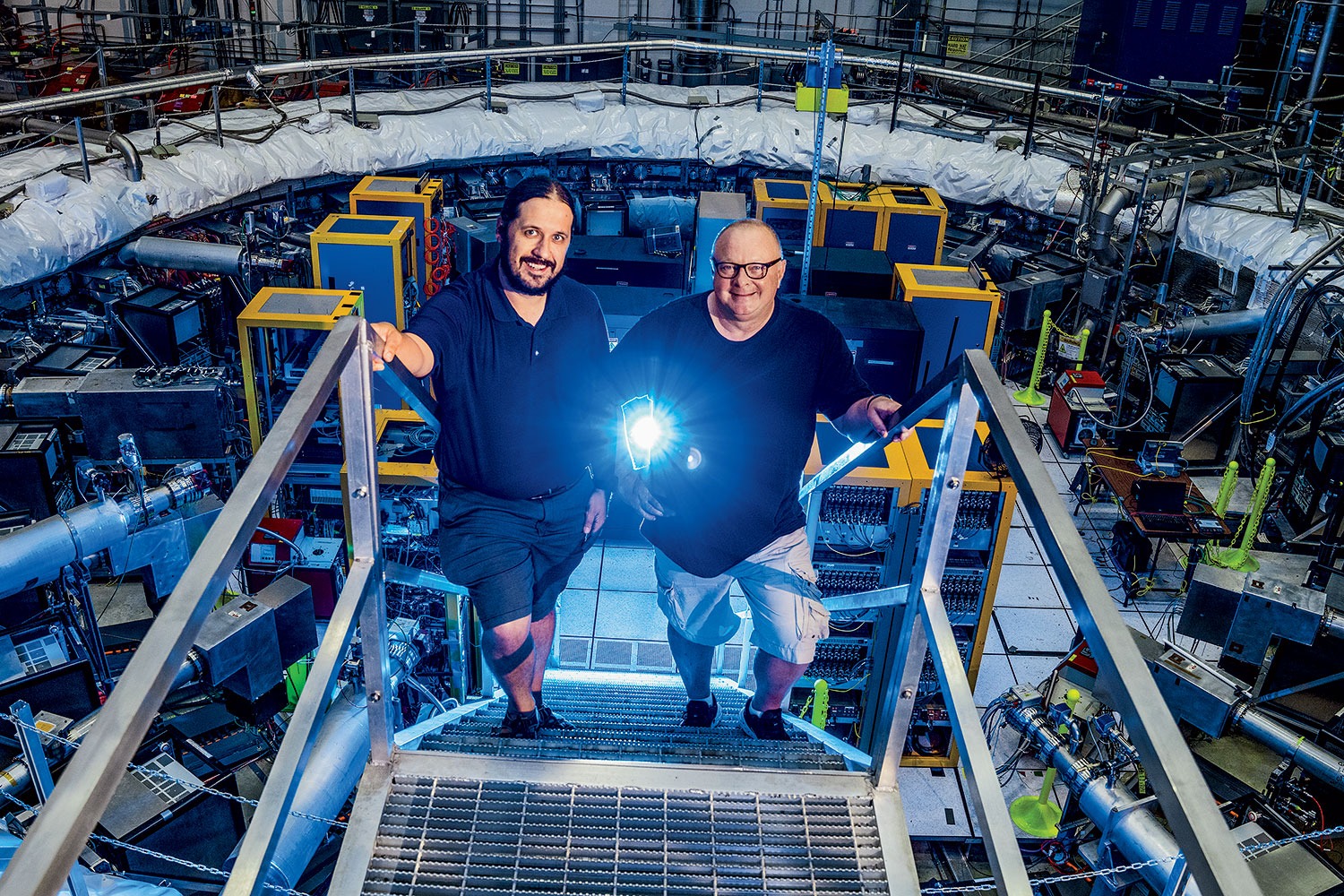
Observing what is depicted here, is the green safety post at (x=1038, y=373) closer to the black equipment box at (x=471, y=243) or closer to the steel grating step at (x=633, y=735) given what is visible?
the black equipment box at (x=471, y=243)

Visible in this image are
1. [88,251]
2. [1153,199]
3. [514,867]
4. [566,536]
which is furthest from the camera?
[1153,199]

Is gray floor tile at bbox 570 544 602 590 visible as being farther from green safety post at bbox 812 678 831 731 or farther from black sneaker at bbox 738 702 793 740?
black sneaker at bbox 738 702 793 740

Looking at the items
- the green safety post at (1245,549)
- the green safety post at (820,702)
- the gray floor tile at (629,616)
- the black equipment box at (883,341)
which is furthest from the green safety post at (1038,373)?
the green safety post at (820,702)

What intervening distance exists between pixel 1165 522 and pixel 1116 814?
123 inches

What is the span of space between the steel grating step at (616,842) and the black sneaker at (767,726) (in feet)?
2.16

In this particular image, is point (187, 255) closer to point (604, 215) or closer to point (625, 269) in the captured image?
point (625, 269)

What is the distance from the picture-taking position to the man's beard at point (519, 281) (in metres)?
2.59

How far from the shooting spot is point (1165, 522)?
6.53 meters

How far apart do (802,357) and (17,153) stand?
290 inches

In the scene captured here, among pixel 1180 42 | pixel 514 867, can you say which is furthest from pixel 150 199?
pixel 1180 42

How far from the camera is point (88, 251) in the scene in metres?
7.14

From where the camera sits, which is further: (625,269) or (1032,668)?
(625,269)

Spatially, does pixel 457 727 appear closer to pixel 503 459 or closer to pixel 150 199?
pixel 503 459

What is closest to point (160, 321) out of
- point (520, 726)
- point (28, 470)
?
Answer: point (28, 470)
